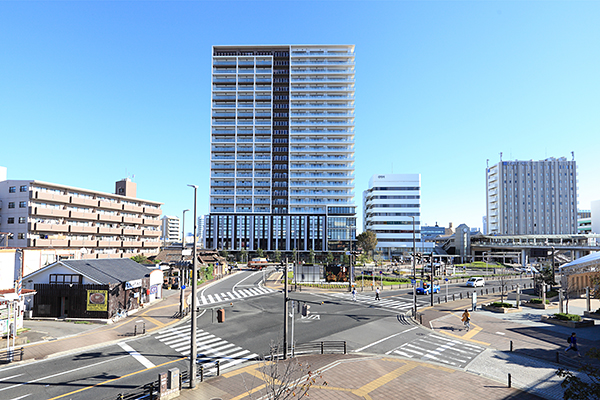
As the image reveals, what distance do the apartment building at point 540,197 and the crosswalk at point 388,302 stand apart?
130m

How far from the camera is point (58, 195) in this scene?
64.2m

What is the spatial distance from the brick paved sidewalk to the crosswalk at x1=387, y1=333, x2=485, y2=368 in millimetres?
1358

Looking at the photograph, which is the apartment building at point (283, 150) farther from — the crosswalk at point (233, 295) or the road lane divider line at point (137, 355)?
the road lane divider line at point (137, 355)

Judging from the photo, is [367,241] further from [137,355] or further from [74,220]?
[137,355]

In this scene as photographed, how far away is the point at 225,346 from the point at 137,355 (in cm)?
541

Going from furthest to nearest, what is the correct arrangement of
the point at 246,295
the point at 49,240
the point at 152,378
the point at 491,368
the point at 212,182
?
the point at 212,182 < the point at 49,240 < the point at 246,295 < the point at 491,368 < the point at 152,378

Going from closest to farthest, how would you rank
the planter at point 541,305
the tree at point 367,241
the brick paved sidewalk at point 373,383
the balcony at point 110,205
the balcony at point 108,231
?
the brick paved sidewalk at point 373,383
the planter at point 541,305
the balcony at point 108,231
the balcony at point 110,205
the tree at point 367,241

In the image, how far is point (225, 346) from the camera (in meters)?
22.9

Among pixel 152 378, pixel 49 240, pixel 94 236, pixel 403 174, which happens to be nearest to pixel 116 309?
pixel 152 378

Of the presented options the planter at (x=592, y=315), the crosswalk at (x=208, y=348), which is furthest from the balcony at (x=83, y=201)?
the planter at (x=592, y=315)

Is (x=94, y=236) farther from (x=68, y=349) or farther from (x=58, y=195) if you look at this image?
(x=68, y=349)

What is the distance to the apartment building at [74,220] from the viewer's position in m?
60.6

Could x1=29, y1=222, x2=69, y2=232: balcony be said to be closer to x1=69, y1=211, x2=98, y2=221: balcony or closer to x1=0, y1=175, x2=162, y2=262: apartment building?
x1=0, y1=175, x2=162, y2=262: apartment building

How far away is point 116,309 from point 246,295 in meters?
17.4
